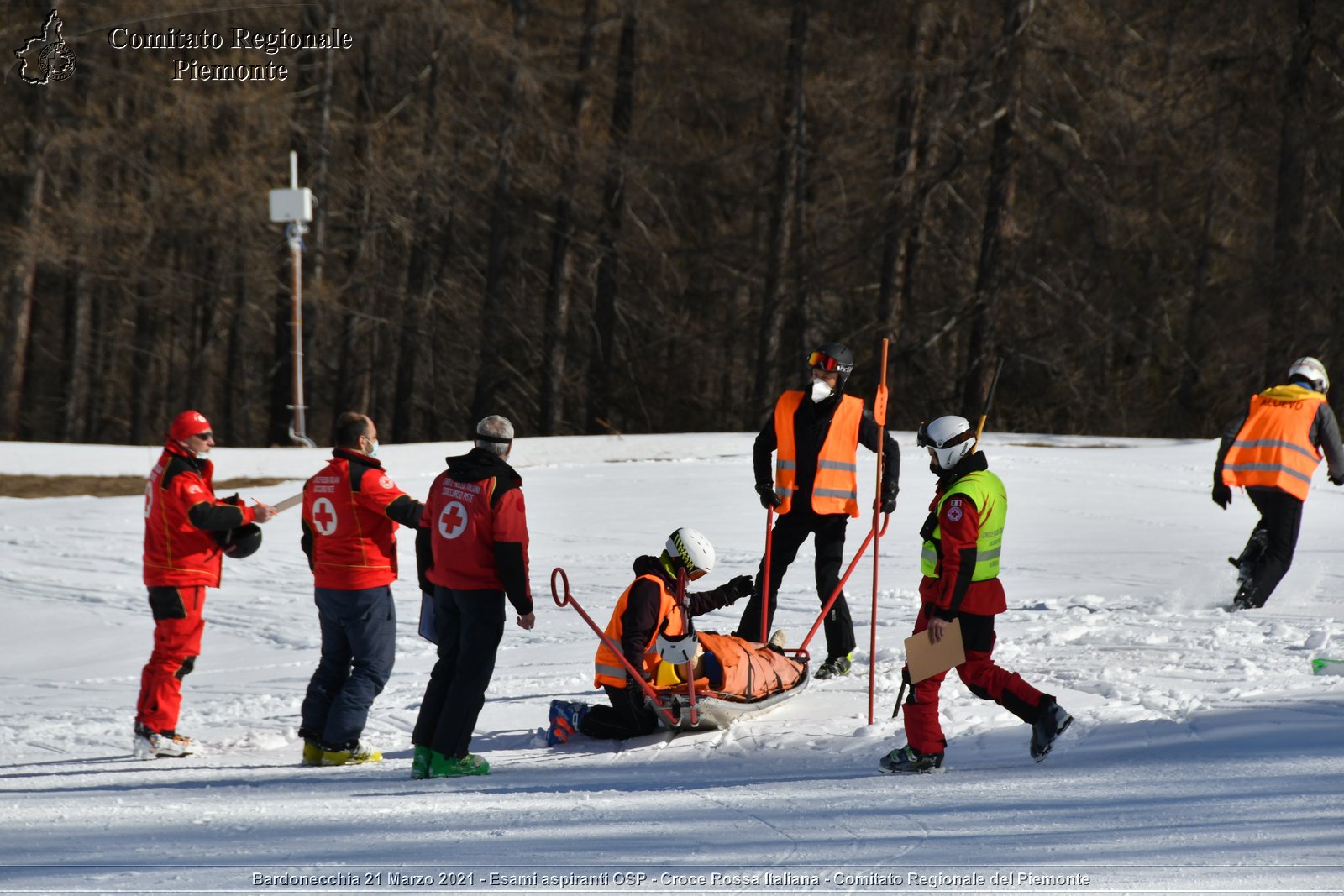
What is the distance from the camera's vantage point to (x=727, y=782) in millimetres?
5672

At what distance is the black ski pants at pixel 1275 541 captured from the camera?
8.75 metres

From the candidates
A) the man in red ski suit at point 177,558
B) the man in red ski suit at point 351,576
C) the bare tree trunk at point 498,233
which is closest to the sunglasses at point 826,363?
the man in red ski suit at point 351,576

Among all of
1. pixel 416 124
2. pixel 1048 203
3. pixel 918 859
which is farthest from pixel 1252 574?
pixel 416 124

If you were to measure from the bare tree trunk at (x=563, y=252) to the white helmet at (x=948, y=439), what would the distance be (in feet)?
73.8

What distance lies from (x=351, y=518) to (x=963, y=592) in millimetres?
2823

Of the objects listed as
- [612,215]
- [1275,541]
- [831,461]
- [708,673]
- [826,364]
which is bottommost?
[708,673]

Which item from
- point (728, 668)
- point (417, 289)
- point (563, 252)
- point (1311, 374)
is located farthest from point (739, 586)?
point (417, 289)

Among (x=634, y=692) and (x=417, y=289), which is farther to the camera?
(x=417, y=289)

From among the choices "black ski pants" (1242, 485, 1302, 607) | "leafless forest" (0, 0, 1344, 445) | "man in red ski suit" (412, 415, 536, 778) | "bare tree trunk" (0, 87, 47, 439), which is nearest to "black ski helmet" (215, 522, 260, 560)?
"man in red ski suit" (412, 415, 536, 778)

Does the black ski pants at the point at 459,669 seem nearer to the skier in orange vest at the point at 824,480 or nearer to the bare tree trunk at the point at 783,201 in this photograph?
the skier in orange vest at the point at 824,480

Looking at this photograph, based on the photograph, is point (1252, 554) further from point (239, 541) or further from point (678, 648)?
point (239, 541)

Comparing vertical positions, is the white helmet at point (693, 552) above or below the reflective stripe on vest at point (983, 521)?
below

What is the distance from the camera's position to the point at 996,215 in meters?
23.1

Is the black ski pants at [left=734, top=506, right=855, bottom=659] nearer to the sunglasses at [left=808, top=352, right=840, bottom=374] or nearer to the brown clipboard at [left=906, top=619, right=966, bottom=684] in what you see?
the sunglasses at [left=808, top=352, right=840, bottom=374]
